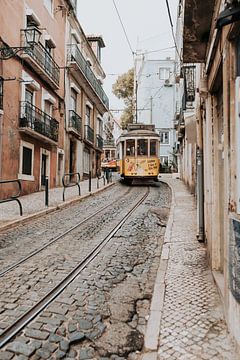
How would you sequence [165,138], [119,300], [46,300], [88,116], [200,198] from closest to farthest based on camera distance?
[46,300] < [119,300] < [200,198] < [88,116] < [165,138]

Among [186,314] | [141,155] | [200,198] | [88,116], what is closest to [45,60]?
[141,155]

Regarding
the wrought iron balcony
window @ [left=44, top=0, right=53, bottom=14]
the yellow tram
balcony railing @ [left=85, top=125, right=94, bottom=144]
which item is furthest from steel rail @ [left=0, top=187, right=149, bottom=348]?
balcony railing @ [left=85, top=125, right=94, bottom=144]

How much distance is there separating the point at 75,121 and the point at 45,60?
6.25 m

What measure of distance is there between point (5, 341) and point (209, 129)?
4143mm

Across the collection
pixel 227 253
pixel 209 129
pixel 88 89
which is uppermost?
pixel 88 89

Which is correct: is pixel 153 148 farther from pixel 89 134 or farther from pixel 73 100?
pixel 89 134

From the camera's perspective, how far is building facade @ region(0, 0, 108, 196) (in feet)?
49.2

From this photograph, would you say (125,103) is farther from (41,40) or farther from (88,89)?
(41,40)

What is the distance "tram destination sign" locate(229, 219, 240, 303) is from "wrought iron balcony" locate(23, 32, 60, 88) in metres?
14.8

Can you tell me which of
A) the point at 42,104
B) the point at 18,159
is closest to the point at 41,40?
the point at 42,104

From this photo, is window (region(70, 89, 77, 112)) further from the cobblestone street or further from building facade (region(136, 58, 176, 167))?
building facade (region(136, 58, 176, 167))

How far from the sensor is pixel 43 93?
18797 millimetres

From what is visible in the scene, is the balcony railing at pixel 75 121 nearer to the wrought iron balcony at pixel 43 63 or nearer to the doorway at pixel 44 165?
the wrought iron balcony at pixel 43 63

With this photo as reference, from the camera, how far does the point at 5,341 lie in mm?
3354
